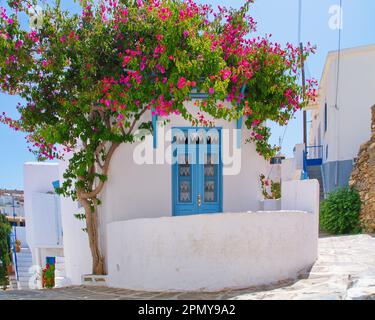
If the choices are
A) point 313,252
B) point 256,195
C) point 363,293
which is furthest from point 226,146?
point 363,293

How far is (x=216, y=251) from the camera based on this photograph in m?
7.09

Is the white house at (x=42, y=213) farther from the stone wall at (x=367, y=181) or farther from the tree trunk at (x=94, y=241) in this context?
the stone wall at (x=367, y=181)

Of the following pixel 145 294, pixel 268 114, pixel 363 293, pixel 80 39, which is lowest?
pixel 145 294

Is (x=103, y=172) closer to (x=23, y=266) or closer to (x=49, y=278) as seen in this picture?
(x=49, y=278)

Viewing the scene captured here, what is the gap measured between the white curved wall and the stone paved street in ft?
0.76

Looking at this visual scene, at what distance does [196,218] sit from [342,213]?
8479 mm

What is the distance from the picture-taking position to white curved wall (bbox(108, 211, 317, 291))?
279 inches

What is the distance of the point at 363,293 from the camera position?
14.9ft

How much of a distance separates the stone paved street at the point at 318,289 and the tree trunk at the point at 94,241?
53cm

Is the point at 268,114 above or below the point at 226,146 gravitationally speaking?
above

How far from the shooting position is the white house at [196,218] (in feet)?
23.4
